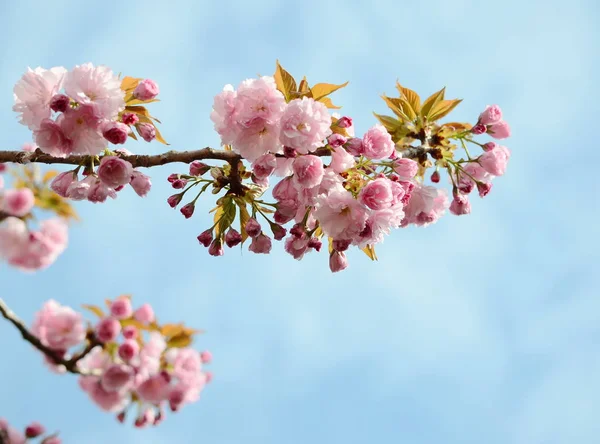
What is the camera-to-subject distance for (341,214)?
2.82 meters

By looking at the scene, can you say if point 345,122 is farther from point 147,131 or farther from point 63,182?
point 63,182

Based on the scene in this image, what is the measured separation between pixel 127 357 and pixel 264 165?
1126 millimetres

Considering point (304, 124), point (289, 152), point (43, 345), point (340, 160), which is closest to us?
point (43, 345)

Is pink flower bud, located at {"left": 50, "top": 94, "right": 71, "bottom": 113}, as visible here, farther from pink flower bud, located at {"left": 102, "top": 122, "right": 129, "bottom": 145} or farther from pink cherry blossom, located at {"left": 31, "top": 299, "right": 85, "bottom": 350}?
pink cherry blossom, located at {"left": 31, "top": 299, "right": 85, "bottom": 350}

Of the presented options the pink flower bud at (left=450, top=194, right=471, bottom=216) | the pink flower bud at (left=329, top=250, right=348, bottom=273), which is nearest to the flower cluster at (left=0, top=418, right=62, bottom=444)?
the pink flower bud at (left=329, top=250, right=348, bottom=273)

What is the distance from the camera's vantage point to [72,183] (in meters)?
2.91

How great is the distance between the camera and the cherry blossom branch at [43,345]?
2.00 meters

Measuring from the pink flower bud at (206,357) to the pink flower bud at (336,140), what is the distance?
3.73ft

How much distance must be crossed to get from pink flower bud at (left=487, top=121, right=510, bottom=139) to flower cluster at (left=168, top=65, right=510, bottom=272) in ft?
0.41

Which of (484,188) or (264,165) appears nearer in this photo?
(264,165)

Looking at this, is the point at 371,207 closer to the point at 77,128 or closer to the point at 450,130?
the point at 450,130

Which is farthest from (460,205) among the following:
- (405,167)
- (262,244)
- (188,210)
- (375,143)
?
(188,210)

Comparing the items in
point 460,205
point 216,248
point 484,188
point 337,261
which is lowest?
point 216,248

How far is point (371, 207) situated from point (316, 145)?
1.27 ft
